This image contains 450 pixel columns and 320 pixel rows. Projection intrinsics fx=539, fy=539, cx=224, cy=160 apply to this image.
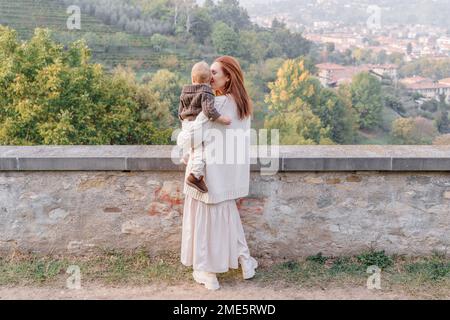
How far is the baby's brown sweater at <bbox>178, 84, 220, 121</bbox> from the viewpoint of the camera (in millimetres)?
3285

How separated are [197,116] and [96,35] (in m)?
43.0

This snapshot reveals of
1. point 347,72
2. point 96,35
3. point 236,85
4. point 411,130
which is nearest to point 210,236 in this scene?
point 236,85

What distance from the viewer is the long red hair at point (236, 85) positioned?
3402 mm

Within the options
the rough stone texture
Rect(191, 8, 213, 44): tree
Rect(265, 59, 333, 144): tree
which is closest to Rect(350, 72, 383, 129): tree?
Rect(265, 59, 333, 144): tree

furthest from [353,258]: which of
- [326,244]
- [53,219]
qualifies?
[53,219]

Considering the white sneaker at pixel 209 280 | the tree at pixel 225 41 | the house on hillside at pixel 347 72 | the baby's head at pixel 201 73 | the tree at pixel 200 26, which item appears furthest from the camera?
the tree at pixel 200 26

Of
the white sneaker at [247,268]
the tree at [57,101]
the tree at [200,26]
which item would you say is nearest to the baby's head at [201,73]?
the white sneaker at [247,268]

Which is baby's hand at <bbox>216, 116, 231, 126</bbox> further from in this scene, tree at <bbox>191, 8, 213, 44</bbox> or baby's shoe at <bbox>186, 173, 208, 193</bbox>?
tree at <bbox>191, 8, 213, 44</bbox>

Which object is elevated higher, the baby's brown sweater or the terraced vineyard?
the terraced vineyard

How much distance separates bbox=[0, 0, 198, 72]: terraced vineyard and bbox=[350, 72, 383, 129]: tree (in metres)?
12.8

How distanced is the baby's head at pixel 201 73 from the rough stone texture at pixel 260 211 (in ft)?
2.87

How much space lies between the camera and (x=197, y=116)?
3.39 m

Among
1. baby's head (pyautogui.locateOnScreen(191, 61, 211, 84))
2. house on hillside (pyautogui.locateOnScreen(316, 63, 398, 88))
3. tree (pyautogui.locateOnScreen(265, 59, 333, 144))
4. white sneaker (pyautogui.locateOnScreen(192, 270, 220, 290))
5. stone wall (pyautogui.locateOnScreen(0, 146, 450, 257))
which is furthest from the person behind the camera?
house on hillside (pyautogui.locateOnScreen(316, 63, 398, 88))

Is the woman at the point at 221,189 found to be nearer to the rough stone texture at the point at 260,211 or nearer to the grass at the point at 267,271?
the grass at the point at 267,271
